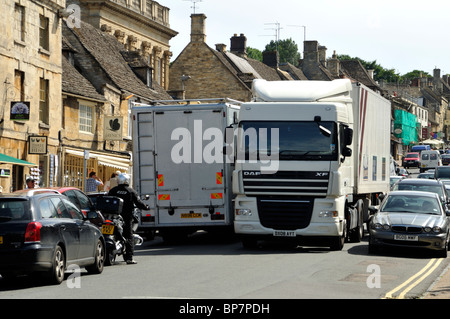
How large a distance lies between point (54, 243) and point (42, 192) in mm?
1303

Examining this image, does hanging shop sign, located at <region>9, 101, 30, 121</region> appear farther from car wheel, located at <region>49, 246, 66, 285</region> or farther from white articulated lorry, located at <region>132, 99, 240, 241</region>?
car wheel, located at <region>49, 246, 66, 285</region>

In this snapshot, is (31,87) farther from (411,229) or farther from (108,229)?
(411,229)

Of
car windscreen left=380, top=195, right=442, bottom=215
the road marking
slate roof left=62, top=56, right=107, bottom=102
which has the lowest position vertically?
the road marking

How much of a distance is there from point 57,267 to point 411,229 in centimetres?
935

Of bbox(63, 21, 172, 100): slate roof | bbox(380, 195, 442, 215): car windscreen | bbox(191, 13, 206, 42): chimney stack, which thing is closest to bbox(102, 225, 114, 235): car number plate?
bbox(380, 195, 442, 215): car windscreen

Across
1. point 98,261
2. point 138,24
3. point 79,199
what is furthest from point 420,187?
point 138,24

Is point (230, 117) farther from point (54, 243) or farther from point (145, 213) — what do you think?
point (54, 243)

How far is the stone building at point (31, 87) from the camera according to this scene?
32.8 meters

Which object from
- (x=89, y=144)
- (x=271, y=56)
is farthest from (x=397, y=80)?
(x=89, y=144)

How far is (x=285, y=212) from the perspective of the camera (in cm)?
2108

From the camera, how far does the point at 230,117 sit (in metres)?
22.9

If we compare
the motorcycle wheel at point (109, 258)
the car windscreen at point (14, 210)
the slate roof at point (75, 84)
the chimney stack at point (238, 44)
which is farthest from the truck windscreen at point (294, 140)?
the chimney stack at point (238, 44)

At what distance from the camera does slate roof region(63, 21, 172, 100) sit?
4753cm

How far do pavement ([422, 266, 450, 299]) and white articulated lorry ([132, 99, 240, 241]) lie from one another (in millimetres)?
7059
